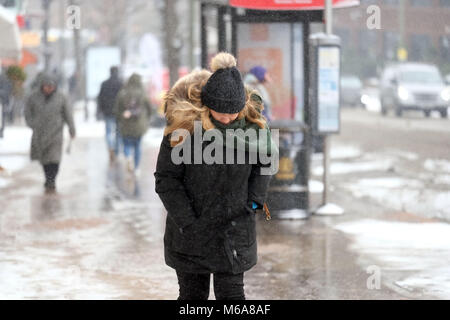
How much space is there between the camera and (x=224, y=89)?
5906 millimetres

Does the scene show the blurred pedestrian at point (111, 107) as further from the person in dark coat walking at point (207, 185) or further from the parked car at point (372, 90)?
the parked car at point (372, 90)

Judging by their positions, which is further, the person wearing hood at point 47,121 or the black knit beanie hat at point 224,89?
the person wearing hood at point 47,121

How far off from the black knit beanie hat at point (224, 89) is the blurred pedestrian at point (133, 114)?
12136 mm

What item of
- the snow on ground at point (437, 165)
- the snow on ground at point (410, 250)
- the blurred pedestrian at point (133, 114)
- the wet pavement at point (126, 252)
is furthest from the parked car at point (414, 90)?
the snow on ground at point (410, 250)

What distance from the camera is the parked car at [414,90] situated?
40906mm

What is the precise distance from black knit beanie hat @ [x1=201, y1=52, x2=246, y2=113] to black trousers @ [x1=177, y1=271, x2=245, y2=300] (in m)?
0.90

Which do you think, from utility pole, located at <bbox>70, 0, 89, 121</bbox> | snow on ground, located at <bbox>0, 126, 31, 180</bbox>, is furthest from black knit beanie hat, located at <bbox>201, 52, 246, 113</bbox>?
utility pole, located at <bbox>70, 0, 89, 121</bbox>

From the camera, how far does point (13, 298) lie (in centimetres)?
852

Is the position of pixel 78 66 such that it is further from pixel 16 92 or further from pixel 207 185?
pixel 207 185

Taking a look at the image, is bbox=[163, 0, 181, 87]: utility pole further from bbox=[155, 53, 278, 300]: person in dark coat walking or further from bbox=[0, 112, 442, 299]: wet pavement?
bbox=[155, 53, 278, 300]: person in dark coat walking

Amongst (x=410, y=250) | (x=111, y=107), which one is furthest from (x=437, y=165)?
(x=410, y=250)

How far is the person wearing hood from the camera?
16.1m
